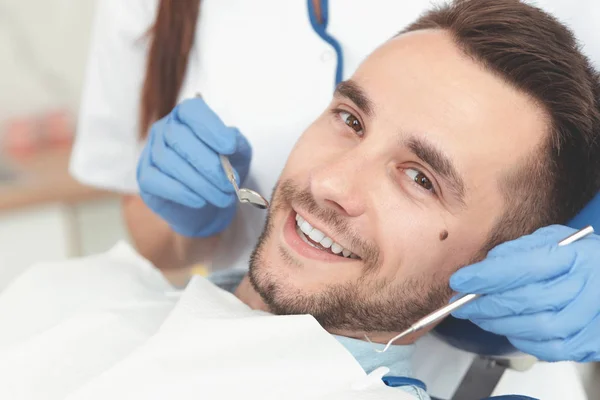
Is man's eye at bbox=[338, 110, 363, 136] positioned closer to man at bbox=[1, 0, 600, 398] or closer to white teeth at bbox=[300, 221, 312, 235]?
man at bbox=[1, 0, 600, 398]

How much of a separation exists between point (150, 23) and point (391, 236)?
784mm

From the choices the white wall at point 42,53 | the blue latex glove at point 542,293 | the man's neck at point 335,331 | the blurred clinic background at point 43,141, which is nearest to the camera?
the blue latex glove at point 542,293

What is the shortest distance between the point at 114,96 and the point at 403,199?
32.2 inches

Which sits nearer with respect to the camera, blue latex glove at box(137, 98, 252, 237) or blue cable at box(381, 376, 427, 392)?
blue cable at box(381, 376, 427, 392)

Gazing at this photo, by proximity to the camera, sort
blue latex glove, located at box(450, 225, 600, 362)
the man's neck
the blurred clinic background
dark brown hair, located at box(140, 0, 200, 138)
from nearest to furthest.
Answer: blue latex glove, located at box(450, 225, 600, 362) < the man's neck < dark brown hair, located at box(140, 0, 200, 138) < the blurred clinic background

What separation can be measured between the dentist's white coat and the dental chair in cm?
6

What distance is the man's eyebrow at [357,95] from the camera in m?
1.13

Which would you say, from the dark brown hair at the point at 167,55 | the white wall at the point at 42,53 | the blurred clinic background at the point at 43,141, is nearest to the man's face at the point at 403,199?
the dark brown hair at the point at 167,55

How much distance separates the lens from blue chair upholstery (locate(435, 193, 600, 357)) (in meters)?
1.24

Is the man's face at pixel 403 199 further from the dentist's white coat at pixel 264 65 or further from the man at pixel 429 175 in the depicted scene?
the dentist's white coat at pixel 264 65

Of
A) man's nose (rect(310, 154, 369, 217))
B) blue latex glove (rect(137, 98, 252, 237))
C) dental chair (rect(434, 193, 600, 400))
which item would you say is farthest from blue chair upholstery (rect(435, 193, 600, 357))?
blue latex glove (rect(137, 98, 252, 237))

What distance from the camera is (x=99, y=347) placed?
1140mm

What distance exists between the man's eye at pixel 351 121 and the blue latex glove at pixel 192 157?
0.20m

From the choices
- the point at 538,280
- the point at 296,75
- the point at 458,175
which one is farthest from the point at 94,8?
the point at 538,280
